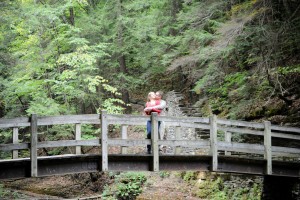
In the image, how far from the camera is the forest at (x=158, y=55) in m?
14.1

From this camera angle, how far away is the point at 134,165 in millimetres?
10180

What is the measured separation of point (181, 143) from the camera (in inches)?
407

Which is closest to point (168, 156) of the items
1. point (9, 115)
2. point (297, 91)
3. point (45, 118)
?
point (45, 118)

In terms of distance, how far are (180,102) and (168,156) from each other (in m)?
12.4

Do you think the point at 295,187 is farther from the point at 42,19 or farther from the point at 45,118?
the point at 42,19

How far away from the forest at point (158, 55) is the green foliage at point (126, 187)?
2807 mm

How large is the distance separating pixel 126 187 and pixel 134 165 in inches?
277

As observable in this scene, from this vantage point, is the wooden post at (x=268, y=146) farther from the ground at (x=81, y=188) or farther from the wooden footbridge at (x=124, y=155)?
the ground at (x=81, y=188)

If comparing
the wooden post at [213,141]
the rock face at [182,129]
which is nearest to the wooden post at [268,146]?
the wooden post at [213,141]

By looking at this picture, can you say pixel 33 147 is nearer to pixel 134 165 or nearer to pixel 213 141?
pixel 134 165

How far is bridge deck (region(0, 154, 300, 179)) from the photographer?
8.92 m

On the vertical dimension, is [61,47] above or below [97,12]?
below

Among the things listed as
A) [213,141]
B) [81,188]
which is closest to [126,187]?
[81,188]

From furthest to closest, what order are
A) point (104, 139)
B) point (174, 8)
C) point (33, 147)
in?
point (174, 8) → point (104, 139) → point (33, 147)
